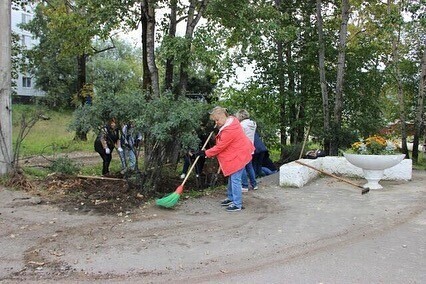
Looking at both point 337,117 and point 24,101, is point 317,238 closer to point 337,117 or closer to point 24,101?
point 337,117

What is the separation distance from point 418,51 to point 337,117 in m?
8.21

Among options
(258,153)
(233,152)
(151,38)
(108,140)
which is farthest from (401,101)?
(233,152)

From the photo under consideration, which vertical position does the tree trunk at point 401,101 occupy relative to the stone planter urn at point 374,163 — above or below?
above

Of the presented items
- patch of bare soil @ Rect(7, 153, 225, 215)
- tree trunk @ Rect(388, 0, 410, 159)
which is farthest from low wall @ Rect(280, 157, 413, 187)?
tree trunk @ Rect(388, 0, 410, 159)

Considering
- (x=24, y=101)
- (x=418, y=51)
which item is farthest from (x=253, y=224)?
(x=24, y=101)

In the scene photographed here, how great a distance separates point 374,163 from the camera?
859 cm

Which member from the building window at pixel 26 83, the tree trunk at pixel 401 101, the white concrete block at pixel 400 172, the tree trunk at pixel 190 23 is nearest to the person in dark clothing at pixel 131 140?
the tree trunk at pixel 190 23

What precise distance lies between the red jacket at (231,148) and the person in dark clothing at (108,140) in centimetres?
221

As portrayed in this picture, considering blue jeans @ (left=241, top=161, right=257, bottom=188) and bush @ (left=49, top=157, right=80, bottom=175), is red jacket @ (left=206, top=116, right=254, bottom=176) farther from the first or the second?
bush @ (left=49, top=157, right=80, bottom=175)

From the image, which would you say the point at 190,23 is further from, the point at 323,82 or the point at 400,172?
the point at 400,172

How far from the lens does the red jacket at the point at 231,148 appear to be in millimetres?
7000

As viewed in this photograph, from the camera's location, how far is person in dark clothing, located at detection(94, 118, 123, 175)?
8.42 metres

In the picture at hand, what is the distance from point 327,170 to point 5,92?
7293 mm

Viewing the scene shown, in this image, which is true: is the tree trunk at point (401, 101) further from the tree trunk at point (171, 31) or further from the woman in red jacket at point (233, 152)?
the woman in red jacket at point (233, 152)
